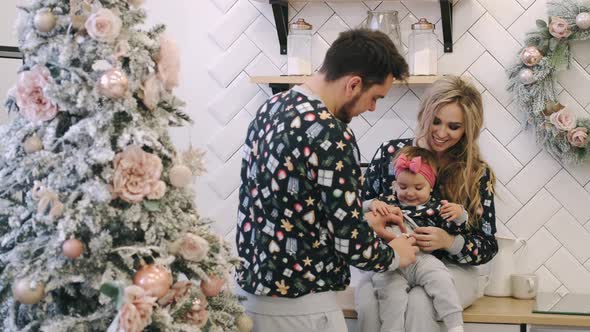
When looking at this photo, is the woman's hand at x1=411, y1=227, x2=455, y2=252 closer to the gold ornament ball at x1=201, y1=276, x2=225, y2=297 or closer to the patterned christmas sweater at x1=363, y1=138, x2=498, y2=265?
the patterned christmas sweater at x1=363, y1=138, x2=498, y2=265

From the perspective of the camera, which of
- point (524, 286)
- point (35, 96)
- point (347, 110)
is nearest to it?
point (35, 96)

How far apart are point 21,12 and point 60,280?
0.59 metres

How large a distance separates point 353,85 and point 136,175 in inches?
25.4

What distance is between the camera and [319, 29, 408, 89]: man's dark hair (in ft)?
6.49

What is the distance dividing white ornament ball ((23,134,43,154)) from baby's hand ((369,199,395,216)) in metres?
1.17

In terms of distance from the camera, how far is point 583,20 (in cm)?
270

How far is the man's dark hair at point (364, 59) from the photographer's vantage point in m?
1.98

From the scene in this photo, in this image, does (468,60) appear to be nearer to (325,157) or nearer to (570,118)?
(570,118)

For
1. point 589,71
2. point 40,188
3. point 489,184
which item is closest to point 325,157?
point 40,188

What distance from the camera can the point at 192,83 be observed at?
3.12m

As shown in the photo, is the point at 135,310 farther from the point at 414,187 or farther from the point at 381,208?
the point at 414,187

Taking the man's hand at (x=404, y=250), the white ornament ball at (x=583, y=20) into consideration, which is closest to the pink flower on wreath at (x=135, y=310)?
the man's hand at (x=404, y=250)

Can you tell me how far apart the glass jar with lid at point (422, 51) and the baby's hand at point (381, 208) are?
0.60 m

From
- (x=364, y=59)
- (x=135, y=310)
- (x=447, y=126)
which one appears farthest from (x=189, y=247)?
(x=447, y=126)
